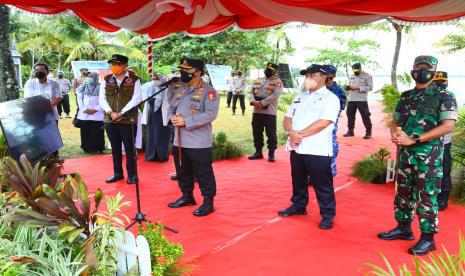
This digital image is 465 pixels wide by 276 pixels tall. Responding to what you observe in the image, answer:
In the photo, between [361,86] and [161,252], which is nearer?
[161,252]

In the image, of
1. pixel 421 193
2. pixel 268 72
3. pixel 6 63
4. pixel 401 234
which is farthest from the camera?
pixel 268 72

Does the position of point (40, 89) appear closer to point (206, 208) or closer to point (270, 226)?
point (206, 208)

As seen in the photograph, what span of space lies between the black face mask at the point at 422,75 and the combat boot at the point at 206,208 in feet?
7.17

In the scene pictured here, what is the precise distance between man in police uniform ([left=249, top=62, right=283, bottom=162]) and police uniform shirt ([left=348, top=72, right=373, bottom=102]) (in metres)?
2.76

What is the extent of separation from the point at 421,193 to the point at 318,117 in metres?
1.07

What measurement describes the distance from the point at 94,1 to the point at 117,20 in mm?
1131

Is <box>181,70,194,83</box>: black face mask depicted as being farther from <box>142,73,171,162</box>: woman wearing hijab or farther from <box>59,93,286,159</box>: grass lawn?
<box>59,93,286,159</box>: grass lawn

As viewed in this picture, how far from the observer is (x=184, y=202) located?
4.28 meters

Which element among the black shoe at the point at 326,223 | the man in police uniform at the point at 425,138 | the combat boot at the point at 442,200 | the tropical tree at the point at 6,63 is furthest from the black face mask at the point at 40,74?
the combat boot at the point at 442,200

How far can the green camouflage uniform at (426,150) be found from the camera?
3039 millimetres

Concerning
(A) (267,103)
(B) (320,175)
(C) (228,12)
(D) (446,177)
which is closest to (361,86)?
(A) (267,103)

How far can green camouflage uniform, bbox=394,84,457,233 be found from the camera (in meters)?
3.04

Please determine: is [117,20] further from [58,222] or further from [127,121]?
[58,222]

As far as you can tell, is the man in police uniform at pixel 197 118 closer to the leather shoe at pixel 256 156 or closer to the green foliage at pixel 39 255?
the green foliage at pixel 39 255
